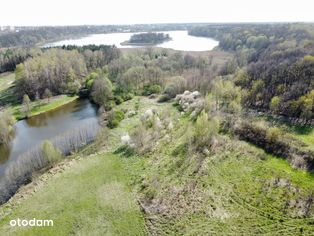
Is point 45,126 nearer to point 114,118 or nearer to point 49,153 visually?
point 114,118

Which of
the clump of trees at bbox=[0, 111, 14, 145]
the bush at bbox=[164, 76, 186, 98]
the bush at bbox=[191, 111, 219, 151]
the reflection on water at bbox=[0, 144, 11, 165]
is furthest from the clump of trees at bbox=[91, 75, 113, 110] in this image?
the bush at bbox=[191, 111, 219, 151]

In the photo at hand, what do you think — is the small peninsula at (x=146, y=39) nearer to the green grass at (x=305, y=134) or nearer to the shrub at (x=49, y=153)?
the green grass at (x=305, y=134)

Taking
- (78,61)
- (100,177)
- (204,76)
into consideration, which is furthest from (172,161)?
(78,61)

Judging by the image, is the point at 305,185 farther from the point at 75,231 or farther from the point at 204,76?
the point at 204,76

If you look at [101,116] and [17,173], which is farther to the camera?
[101,116]

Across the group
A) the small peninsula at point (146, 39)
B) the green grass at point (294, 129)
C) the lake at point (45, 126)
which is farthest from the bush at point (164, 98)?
the small peninsula at point (146, 39)

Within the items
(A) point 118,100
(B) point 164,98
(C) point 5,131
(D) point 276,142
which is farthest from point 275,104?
(C) point 5,131

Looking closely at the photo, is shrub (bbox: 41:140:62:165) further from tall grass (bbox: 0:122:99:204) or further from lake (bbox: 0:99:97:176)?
lake (bbox: 0:99:97:176)
